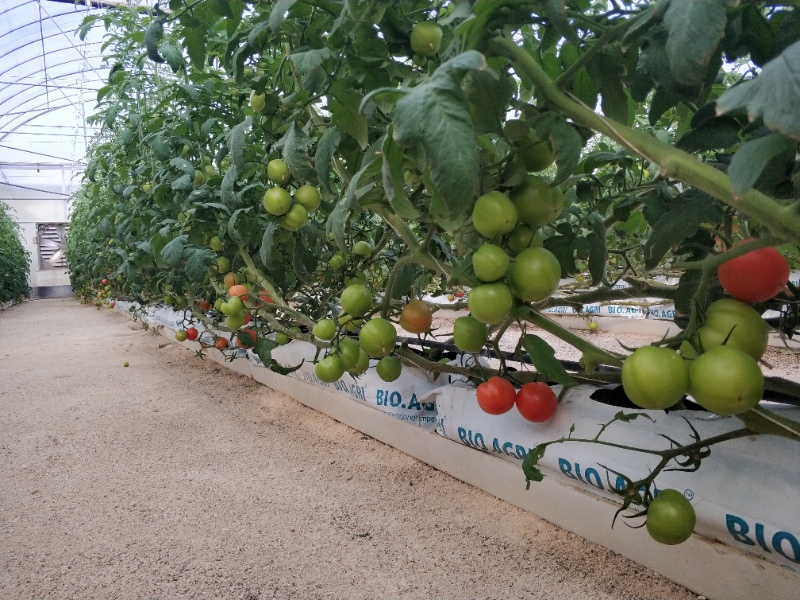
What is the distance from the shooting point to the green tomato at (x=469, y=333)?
87cm

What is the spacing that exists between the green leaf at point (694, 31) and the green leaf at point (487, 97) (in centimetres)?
18

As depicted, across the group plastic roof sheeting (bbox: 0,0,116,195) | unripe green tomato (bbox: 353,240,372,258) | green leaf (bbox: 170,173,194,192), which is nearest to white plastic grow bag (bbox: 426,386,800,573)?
unripe green tomato (bbox: 353,240,372,258)

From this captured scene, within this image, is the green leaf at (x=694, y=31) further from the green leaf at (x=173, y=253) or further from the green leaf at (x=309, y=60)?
the green leaf at (x=173, y=253)

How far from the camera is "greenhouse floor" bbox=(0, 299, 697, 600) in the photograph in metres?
1.25

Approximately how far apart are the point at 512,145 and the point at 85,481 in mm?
1951

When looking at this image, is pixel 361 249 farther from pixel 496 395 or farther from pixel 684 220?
pixel 684 220

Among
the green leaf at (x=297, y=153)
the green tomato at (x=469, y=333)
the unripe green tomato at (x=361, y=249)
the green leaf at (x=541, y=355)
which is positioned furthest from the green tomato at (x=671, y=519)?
the unripe green tomato at (x=361, y=249)

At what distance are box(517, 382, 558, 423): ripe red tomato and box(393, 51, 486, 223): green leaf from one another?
2.76 ft

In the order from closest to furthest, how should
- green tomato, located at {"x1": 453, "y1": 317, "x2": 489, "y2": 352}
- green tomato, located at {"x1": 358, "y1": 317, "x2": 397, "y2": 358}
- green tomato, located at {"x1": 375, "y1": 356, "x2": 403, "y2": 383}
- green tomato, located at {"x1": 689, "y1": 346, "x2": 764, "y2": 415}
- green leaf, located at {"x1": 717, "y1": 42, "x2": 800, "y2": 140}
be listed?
green leaf, located at {"x1": 717, "y1": 42, "x2": 800, "y2": 140}
green tomato, located at {"x1": 689, "y1": 346, "x2": 764, "y2": 415}
green tomato, located at {"x1": 453, "y1": 317, "x2": 489, "y2": 352}
green tomato, located at {"x1": 358, "y1": 317, "x2": 397, "y2": 358}
green tomato, located at {"x1": 375, "y1": 356, "x2": 403, "y2": 383}

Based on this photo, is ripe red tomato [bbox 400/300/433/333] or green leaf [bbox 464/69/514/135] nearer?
green leaf [bbox 464/69/514/135]

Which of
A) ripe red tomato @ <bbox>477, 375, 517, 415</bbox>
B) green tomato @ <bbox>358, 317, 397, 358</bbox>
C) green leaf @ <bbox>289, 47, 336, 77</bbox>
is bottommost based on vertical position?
ripe red tomato @ <bbox>477, 375, 517, 415</bbox>

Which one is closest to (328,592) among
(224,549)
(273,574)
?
(273,574)

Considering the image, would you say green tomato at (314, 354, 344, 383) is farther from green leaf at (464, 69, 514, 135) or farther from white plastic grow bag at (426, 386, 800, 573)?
green leaf at (464, 69, 514, 135)

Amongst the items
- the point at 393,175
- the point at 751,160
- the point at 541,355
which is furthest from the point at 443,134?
the point at 541,355
